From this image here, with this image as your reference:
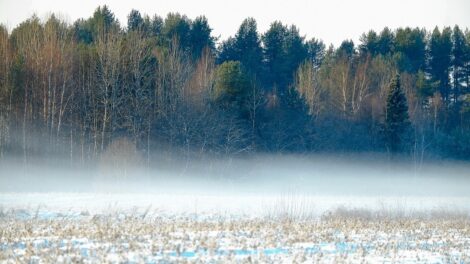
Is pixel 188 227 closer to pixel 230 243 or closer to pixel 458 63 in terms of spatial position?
pixel 230 243

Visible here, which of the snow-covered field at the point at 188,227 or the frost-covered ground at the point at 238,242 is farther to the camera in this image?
the snow-covered field at the point at 188,227

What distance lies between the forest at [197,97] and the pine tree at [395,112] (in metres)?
0.11

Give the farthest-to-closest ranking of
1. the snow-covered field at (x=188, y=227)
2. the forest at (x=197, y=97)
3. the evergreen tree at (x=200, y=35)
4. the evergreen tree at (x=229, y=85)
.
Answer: the evergreen tree at (x=200, y=35), the evergreen tree at (x=229, y=85), the forest at (x=197, y=97), the snow-covered field at (x=188, y=227)

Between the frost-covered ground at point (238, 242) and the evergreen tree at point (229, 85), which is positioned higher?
the evergreen tree at point (229, 85)

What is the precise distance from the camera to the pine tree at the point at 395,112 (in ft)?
179

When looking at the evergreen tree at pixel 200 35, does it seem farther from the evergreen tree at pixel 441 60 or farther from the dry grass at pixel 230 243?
the dry grass at pixel 230 243

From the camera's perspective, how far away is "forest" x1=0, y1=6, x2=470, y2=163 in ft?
137

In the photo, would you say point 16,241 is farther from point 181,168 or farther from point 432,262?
point 181,168

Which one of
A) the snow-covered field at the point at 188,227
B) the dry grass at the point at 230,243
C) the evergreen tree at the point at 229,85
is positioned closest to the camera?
the dry grass at the point at 230,243

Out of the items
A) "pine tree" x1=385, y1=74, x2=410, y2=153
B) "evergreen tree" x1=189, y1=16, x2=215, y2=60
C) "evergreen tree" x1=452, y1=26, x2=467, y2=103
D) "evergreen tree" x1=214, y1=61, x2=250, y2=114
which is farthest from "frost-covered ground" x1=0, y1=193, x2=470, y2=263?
"evergreen tree" x1=452, y1=26, x2=467, y2=103

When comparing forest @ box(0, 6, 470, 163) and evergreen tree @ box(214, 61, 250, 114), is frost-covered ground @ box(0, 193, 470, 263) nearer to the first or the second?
forest @ box(0, 6, 470, 163)

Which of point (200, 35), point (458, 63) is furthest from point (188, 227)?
point (458, 63)

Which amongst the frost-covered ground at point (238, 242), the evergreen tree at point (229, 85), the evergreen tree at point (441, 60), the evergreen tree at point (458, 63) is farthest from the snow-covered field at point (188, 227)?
the evergreen tree at point (458, 63)

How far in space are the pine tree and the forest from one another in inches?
4.5
